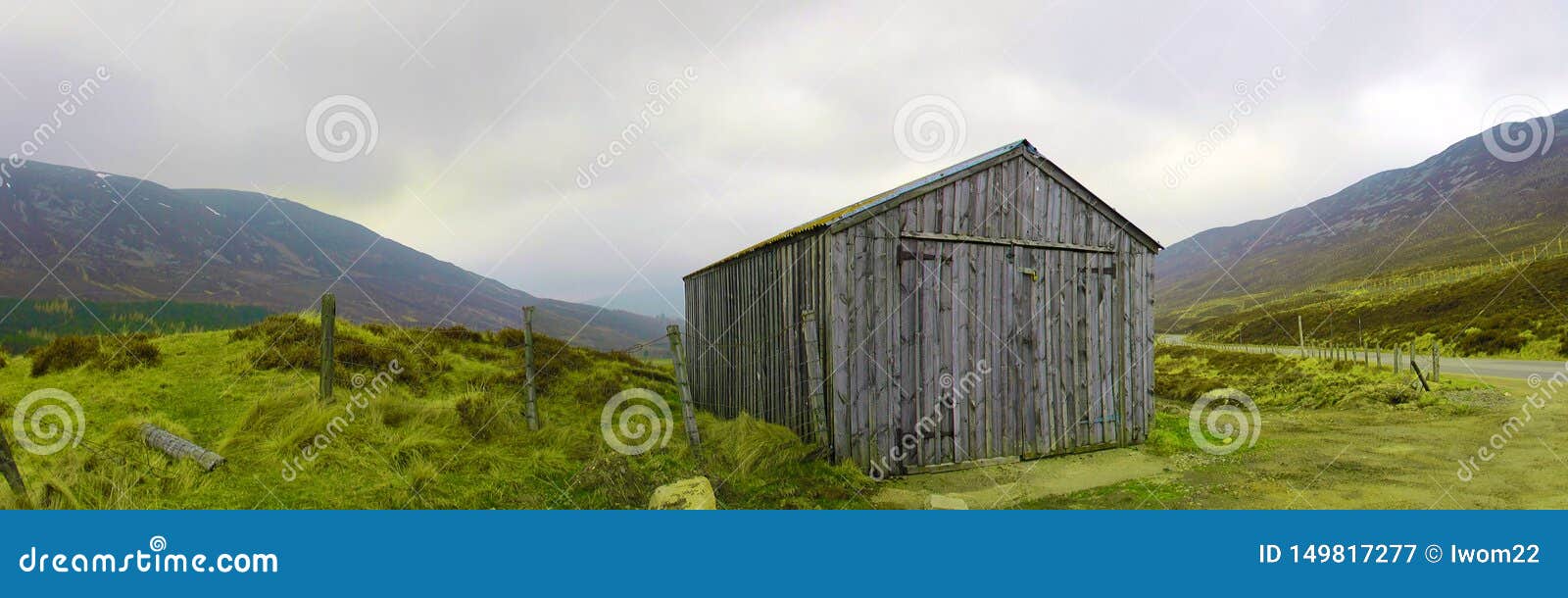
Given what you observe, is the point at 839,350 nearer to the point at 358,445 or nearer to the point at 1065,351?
the point at 1065,351

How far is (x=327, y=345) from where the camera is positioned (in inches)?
361

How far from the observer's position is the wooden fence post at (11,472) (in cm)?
544

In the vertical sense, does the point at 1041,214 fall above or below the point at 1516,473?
above

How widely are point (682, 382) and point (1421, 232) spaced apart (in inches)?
7000

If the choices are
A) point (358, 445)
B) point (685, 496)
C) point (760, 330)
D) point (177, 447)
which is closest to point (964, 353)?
point (760, 330)

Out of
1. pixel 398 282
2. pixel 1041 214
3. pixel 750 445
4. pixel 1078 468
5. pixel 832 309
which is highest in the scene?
pixel 398 282

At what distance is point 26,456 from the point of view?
23.1ft

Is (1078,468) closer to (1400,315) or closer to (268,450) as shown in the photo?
(268,450)

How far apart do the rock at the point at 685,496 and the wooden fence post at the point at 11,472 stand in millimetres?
5425

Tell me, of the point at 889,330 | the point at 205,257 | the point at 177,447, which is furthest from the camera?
the point at 205,257

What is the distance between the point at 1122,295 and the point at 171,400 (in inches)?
603

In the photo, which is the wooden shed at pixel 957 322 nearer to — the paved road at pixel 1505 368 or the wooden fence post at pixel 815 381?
the wooden fence post at pixel 815 381

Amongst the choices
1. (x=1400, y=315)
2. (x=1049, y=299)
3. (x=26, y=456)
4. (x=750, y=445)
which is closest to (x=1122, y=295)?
(x=1049, y=299)

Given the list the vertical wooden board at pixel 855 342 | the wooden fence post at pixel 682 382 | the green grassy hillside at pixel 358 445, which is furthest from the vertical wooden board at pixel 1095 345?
the wooden fence post at pixel 682 382
